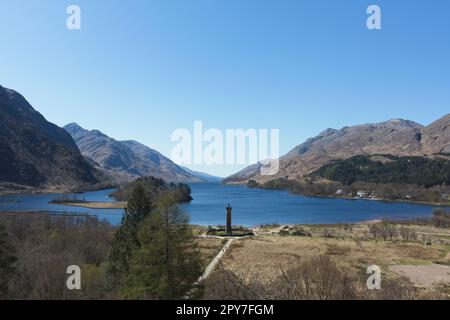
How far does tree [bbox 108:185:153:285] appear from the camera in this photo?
110 feet

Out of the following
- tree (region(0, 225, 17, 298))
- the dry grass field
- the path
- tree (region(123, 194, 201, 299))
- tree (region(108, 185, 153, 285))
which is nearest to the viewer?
tree (region(123, 194, 201, 299))

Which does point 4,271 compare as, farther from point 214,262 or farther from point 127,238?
point 214,262

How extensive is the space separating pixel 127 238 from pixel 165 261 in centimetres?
1420

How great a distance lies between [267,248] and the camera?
72.3 meters

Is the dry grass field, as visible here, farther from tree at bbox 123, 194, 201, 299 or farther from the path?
tree at bbox 123, 194, 201, 299

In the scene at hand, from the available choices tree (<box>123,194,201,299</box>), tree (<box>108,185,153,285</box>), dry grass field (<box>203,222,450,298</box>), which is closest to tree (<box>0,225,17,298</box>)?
tree (<box>108,185,153,285</box>)

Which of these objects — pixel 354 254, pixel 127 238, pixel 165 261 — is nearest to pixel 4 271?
pixel 127 238

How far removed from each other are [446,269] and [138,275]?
1962 inches

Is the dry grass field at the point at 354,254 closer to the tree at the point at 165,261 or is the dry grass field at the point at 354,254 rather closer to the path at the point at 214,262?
the path at the point at 214,262

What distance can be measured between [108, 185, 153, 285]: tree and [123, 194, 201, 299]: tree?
6.90m

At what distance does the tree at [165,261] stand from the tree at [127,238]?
6.90 metres

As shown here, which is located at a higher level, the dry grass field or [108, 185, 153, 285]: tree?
[108, 185, 153, 285]: tree
